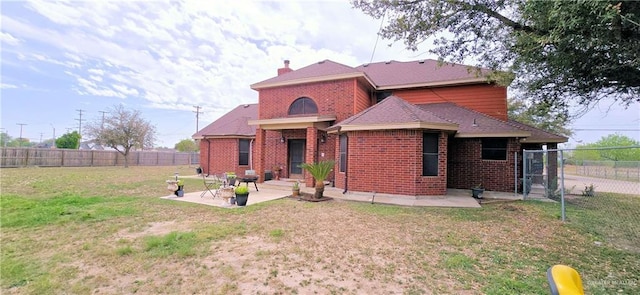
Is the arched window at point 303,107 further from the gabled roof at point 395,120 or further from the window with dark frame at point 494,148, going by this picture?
the window with dark frame at point 494,148

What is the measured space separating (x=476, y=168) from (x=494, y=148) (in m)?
1.09

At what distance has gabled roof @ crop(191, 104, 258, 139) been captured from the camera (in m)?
16.6

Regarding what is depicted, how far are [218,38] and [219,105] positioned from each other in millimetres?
34657

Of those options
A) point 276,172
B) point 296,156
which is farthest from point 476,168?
point 276,172

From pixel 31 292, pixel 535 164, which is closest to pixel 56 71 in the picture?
pixel 31 292

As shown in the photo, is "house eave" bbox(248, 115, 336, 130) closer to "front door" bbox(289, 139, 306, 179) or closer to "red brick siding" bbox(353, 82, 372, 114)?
"red brick siding" bbox(353, 82, 372, 114)

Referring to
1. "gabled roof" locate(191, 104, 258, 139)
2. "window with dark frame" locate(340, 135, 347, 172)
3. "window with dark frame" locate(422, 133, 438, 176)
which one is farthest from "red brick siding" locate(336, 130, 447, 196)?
"gabled roof" locate(191, 104, 258, 139)

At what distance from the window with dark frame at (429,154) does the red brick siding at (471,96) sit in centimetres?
517

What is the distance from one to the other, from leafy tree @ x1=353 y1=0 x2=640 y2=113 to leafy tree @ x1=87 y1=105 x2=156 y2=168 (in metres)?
27.4

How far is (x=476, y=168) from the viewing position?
11320 mm

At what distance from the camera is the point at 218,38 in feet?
48.5

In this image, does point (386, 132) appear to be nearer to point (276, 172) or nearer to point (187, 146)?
point (276, 172)

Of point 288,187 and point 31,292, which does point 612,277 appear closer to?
point 31,292

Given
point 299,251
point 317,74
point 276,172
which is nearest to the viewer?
point 299,251
